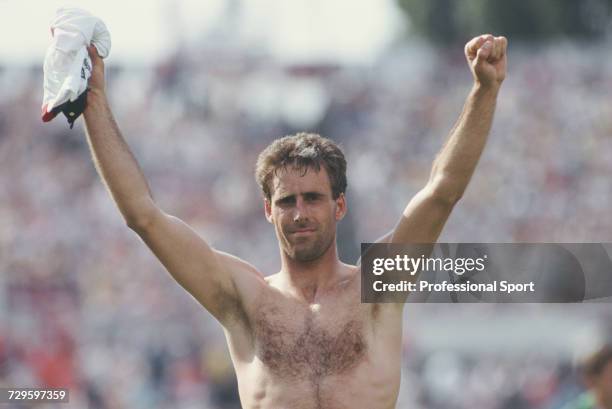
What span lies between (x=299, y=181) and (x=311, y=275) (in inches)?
16.4

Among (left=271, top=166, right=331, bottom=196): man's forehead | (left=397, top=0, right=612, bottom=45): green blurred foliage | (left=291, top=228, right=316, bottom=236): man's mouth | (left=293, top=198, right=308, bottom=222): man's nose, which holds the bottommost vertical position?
(left=291, top=228, right=316, bottom=236): man's mouth

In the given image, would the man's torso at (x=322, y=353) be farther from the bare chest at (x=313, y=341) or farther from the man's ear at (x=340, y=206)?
the man's ear at (x=340, y=206)

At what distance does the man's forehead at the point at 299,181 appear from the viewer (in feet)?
18.3

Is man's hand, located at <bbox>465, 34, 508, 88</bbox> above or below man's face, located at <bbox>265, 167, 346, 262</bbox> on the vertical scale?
above

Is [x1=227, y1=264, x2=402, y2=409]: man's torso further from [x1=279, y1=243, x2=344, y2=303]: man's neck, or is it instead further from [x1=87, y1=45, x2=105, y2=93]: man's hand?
[x1=87, y1=45, x2=105, y2=93]: man's hand

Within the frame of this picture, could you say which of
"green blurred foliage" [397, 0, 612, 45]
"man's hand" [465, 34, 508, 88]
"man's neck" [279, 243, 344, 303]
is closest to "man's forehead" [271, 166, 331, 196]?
"man's neck" [279, 243, 344, 303]

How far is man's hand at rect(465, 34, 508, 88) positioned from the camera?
521 cm

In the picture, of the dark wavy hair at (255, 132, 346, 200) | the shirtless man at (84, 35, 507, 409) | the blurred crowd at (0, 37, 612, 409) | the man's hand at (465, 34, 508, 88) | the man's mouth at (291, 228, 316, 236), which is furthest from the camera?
the blurred crowd at (0, 37, 612, 409)

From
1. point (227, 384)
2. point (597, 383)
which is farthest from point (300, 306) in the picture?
point (227, 384)

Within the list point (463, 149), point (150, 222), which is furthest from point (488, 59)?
point (150, 222)

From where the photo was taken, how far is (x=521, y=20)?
44.9 meters

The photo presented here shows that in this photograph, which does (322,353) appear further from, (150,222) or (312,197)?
(150,222)

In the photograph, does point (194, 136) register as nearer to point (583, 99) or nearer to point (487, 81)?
point (583, 99)

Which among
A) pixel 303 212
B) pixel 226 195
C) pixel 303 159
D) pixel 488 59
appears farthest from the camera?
pixel 226 195
